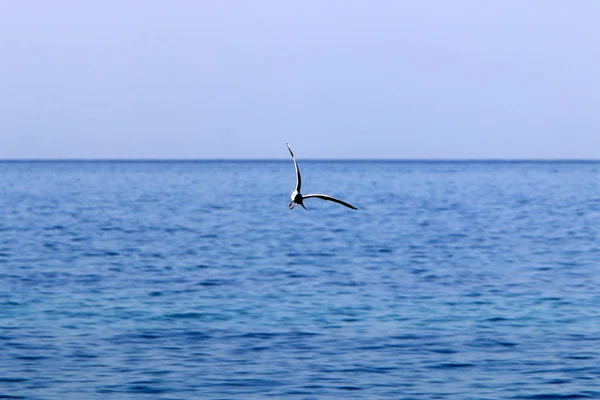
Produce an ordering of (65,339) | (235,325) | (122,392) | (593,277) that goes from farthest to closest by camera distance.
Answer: (593,277) → (235,325) → (65,339) → (122,392)

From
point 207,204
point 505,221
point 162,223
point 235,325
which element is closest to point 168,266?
point 235,325

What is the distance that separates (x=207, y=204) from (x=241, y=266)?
54.4 m

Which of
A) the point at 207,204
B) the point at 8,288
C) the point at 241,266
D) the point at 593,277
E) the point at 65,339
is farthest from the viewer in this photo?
the point at 207,204

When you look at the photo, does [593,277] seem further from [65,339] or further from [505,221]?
[505,221]

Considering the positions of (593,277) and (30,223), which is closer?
(593,277)

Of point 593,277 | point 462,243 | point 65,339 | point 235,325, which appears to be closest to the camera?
point 65,339

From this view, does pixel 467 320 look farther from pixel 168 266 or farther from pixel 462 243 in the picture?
pixel 462 243

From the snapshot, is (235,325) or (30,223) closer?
(235,325)

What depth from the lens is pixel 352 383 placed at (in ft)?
70.6

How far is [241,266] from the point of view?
41125mm

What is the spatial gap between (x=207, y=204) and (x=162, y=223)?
27.2 metres

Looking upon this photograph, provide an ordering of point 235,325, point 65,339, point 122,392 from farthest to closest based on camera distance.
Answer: point 235,325, point 65,339, point 122,392

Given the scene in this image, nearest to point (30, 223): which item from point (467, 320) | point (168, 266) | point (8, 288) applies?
point (168, 266)

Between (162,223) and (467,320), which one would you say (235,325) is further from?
(162,223)
